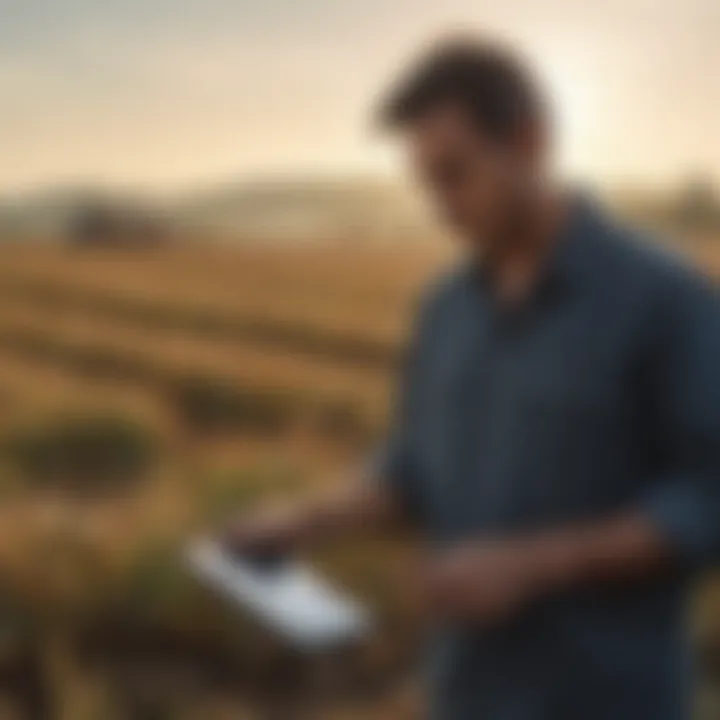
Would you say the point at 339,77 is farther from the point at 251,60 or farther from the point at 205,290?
the point at 205,290

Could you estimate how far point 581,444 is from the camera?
978 mm

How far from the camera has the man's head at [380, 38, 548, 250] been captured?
99 cm

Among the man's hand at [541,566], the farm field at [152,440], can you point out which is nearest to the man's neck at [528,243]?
the man's hand at [541,566]

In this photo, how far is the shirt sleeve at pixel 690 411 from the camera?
37.1 inches

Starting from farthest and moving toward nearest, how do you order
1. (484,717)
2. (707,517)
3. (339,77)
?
(339,77) < (484,717) < (707,517)

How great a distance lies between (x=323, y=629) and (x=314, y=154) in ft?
1.68

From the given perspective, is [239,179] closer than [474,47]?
No

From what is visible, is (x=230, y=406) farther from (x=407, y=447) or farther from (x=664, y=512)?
(x=664, y=512)

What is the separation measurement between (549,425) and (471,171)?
17 cm

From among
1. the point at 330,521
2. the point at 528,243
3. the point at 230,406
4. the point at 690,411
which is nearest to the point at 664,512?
the point at 690,411

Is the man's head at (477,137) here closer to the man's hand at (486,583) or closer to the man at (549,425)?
the man at (549,425)

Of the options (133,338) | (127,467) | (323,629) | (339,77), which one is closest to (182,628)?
(127,467)

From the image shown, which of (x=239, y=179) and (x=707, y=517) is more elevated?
(x=239, y=179)

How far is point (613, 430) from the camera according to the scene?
968mm
